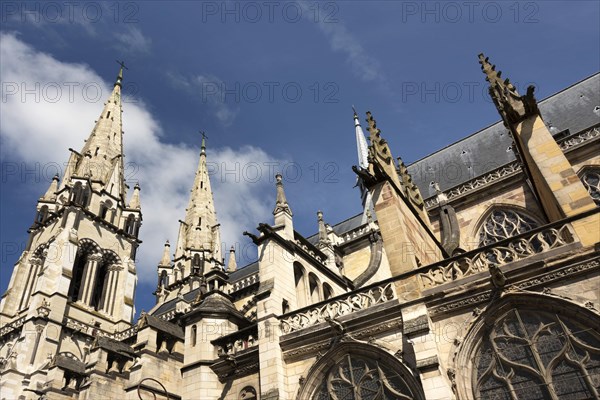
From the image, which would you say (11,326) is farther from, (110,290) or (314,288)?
(314,288)

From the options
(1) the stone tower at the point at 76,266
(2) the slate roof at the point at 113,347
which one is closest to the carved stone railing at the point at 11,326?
(1) the stone tower at the point at 76,266

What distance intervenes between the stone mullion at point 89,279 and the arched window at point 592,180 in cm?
2790

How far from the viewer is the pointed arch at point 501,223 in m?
14.2

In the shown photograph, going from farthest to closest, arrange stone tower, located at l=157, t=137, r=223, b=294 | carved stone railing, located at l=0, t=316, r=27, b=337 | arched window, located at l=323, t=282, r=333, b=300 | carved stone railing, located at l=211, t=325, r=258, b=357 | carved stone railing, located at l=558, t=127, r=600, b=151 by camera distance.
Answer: stone tower, located at l=157, t=137, r=223, b=294
carved stone railing, located at l=0, t=316, r=27, b=337
carved stone railing, located at l=558, t=127, r=600, b=151
arched window, located at l=323, t=282, r=333, b=300
carved stone railing, located at l=211, t=325, r=258, b=357

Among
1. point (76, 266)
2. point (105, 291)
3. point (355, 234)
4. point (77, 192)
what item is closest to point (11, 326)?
point (76, 266)

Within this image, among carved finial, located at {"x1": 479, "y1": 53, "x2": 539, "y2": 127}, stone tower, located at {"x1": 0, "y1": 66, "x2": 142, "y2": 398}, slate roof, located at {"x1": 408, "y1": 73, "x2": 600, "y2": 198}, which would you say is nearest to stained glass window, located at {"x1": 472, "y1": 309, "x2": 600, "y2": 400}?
carved finial, located at {"x1": 479, "y1": 53, "x2": 539, "y2": 127}

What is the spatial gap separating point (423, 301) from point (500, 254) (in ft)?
5.14

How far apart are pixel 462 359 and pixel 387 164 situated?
5.71m

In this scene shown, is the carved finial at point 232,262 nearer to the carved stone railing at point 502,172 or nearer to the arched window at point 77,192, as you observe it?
the arched window at point 77,192

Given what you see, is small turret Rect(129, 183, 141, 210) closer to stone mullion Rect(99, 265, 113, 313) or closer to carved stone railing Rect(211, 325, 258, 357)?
stone mullion Rect(99, 265, 113, 313)

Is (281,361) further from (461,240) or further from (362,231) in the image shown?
(362,231)

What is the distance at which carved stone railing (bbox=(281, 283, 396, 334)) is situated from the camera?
28.7 feet

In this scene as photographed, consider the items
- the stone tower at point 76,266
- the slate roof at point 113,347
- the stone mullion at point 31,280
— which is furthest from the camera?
the stone mullion at point 31,280

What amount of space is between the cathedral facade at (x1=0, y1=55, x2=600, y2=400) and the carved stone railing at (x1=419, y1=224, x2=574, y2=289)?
0.02m
